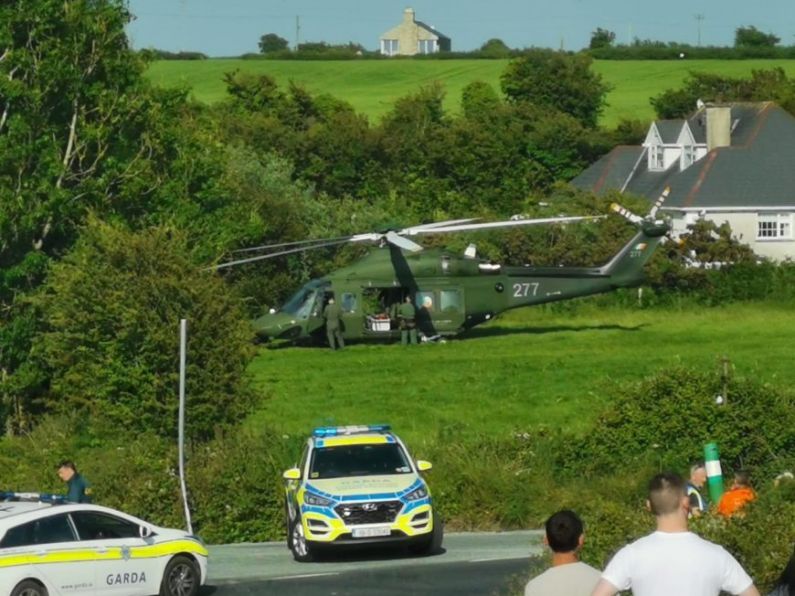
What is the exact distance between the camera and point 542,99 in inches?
3834

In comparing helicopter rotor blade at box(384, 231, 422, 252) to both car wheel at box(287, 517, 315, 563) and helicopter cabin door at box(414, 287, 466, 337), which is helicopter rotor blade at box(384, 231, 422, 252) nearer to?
helicopter cabin door at box(414, 287, 466, 337)

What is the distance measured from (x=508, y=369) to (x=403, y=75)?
8217 cm

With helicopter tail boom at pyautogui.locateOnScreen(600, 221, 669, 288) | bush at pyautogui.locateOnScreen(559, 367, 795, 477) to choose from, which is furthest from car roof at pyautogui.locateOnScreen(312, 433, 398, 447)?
helicopter tail boom at pyautogui.locateOnScreen(600, 221, 669, 288)

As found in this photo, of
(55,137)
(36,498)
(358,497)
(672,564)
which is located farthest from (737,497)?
(55,137)

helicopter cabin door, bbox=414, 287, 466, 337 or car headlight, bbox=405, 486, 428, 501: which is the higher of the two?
car headlight, bbox=405, 486, 428, 501

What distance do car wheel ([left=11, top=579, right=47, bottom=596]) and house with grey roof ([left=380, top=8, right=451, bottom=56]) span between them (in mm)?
150361

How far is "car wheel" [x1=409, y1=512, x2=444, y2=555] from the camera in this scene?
21.4 meters

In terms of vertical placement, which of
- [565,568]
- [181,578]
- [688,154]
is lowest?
[181,578]

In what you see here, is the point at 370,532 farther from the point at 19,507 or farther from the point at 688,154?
the point at 688,154

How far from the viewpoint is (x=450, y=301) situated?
154 ft

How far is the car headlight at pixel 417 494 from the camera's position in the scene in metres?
21.0

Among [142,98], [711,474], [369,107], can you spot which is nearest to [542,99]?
[369,107]

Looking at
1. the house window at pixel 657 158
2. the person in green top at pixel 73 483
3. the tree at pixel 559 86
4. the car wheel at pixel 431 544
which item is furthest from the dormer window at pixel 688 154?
the person in green top at pixel 73 483

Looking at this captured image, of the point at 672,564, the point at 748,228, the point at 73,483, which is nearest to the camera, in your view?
the point at 672,564
